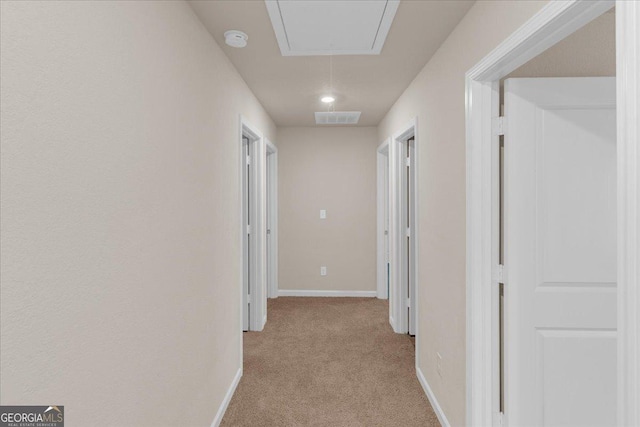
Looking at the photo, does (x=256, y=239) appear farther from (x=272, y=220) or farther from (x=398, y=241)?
(x=398, y=241)

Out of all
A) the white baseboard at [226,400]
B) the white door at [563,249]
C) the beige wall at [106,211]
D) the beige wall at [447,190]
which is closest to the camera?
the beige wall at [106,211]

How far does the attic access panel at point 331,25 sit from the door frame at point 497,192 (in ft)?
2.00

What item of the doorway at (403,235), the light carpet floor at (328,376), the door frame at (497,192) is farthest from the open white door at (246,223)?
the door frame at (497,192)

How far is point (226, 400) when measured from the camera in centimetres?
254

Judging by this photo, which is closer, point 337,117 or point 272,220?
point 337,117

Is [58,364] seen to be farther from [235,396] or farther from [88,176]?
[235,396]

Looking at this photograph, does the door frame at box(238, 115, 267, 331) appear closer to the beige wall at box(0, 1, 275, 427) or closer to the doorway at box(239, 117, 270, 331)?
the doorway at box(239, 117, 270, 331)

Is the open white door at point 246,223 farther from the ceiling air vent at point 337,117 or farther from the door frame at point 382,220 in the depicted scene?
the door frame at point 382,220

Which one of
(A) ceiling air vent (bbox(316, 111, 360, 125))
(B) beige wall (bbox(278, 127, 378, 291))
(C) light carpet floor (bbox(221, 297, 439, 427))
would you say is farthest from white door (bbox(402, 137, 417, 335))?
(B) beige wall (bbox(278, 127, 378, 291))

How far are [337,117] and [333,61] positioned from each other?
64.8 inches

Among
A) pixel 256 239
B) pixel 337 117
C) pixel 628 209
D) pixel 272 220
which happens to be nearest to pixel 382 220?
pixel 272 220

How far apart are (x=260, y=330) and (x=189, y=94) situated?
2.80 meters

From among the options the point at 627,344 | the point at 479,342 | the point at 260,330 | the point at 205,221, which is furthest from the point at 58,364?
the point at 260,330

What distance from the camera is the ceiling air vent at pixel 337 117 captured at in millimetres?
4219
